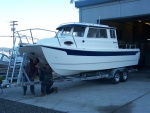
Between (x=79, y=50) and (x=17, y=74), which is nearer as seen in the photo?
(x=17, y=74)

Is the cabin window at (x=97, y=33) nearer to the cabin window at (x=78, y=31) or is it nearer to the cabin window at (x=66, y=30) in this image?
the cabin window at (x=78, y=31)

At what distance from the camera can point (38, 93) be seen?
480 inches

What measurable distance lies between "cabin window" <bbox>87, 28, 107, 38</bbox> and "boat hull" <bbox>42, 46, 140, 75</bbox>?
0.88 metres

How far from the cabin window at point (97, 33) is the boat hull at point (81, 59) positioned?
0.88m

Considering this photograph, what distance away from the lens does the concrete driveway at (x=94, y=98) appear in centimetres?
909

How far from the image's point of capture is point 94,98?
10.7 m

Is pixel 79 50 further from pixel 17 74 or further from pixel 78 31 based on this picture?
pixel 17 74

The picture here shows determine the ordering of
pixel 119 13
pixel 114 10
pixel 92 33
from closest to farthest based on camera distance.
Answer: pixel 92 33
pixel 119 13
pixel 114 10

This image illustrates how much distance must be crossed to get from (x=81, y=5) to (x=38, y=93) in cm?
765

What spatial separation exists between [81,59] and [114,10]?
5.16 meters

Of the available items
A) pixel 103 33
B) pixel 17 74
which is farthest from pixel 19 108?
pixel 103 33

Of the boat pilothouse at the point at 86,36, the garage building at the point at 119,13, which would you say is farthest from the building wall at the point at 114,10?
the boat pilothouse at the point at 86,36

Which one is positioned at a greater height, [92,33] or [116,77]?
[92,33]

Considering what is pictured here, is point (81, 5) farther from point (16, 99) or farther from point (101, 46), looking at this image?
point (16, 99)
